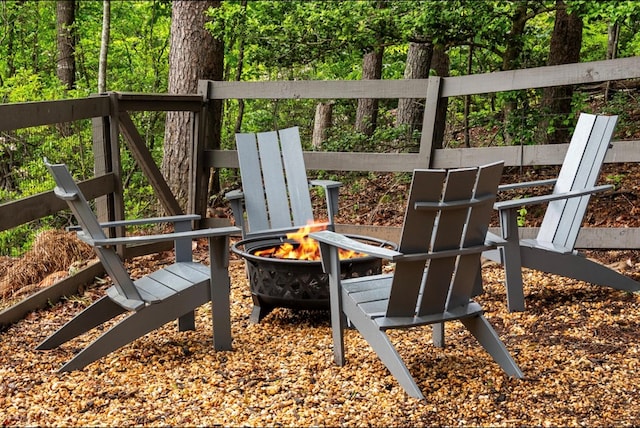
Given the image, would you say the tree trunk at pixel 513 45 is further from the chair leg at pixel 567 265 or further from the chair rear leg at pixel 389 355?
the chair rear leg at pixel 389 355

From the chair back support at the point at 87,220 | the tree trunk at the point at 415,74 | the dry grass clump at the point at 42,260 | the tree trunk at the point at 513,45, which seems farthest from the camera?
the tree trunk at the point at 415,74

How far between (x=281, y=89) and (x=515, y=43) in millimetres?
2214

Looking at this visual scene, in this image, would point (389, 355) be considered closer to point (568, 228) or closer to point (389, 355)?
point (389, 355)

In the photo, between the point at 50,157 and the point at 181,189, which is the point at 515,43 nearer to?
the point at 181,189

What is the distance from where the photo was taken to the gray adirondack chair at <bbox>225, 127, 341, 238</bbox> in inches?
191

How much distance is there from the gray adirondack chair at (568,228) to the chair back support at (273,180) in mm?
1355

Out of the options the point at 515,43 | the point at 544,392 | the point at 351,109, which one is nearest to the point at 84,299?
the point at 544,392

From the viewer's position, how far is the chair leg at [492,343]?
326 cm

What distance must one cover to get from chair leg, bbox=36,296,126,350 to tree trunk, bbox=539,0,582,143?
169 inches

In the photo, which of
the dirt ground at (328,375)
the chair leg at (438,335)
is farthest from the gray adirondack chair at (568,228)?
the chair leg at (438,335)

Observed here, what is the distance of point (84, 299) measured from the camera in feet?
15.6

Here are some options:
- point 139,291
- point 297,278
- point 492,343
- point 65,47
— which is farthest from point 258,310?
point 65,47

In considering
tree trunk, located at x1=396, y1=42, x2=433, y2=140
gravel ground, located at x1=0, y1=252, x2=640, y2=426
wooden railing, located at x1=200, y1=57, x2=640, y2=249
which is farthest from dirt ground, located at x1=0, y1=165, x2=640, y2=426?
tree trunk, located at x1=396, y1=42, x2=433, y2=140

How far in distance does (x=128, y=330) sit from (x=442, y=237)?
155cm
